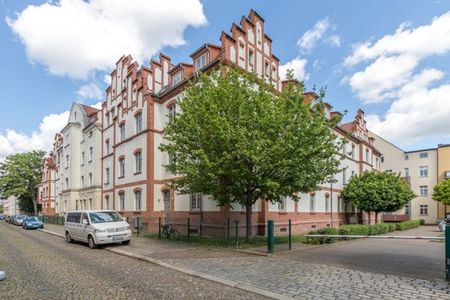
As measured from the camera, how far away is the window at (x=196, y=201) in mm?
21978

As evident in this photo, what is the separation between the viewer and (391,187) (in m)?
31.6

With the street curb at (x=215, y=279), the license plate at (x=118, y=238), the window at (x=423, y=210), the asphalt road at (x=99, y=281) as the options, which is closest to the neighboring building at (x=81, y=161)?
the license plate at (x=118, y=238)

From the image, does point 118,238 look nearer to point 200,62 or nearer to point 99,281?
point 99,281

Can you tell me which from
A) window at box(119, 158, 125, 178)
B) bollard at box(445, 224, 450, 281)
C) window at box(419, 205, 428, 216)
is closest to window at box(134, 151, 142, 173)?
window at box(119, 158, 125, 178)

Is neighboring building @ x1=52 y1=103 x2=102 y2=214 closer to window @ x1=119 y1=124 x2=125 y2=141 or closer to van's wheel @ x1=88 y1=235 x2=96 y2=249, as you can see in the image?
window @ x1=119 y1=124 x2=125 y2=141

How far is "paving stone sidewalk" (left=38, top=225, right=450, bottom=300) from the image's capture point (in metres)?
7.49

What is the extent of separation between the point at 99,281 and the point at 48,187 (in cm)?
5944

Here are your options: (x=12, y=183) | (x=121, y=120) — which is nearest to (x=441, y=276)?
(x=121, y=120)

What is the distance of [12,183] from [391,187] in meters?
67.2

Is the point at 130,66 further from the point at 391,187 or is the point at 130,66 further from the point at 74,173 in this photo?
the point at 391,187

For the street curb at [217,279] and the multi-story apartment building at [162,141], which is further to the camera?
the multi-story apartment building at [162,141]

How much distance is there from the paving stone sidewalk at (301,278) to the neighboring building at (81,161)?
26163 millimetres

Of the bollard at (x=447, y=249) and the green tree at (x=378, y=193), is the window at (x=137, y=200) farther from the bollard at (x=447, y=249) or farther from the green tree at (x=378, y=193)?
the bollard at (x=447, y=249)

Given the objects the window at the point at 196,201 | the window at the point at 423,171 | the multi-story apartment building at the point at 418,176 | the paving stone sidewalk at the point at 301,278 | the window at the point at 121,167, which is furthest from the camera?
the window at the point at 423,171
